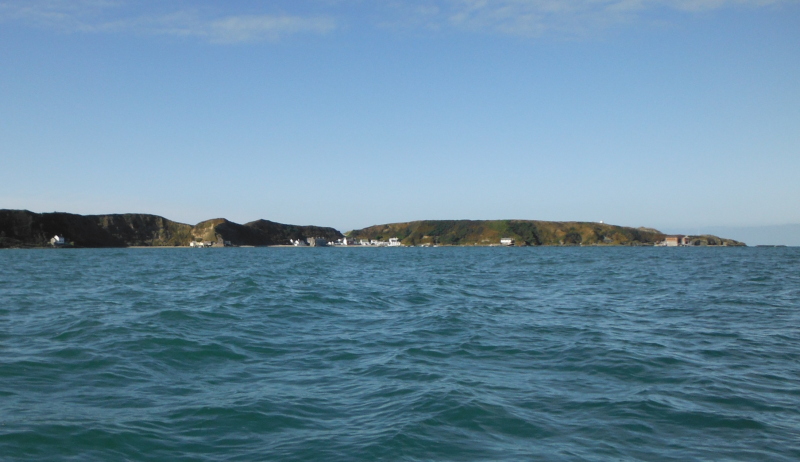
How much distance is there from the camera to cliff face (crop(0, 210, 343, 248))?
Answer: 143 m

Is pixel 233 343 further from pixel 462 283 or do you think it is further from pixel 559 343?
pixel 462 283

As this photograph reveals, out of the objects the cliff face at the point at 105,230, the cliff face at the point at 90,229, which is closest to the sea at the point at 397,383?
the cliff face at the point at 90,229

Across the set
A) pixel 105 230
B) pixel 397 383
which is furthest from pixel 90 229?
pixel 397 383

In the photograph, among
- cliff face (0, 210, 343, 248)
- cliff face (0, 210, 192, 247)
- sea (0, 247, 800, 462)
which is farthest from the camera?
cliff face (0, 210, 343, 248)

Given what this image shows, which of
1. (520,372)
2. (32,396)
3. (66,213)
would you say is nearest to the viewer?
(32,396)

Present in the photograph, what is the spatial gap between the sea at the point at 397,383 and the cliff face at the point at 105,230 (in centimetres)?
14794

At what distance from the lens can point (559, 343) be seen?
14281 millimetres

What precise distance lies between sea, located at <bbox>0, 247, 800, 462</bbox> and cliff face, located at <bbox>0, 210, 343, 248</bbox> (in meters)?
148

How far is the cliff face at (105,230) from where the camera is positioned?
470 ft

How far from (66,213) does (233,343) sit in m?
174

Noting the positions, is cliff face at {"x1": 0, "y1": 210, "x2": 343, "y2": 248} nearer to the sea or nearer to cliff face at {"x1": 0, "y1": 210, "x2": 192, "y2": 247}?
cliff face at {"x1": 0, "y1": 210, "x2": 192, "y2": 247}

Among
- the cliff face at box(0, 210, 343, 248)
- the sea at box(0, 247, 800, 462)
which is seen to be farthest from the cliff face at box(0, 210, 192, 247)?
the sea at box(0, 247, 800, 462)

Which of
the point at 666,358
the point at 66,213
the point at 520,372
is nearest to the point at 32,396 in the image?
the point at 520,372

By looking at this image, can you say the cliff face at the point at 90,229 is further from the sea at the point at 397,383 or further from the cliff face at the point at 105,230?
the sea at the point at 397,383
